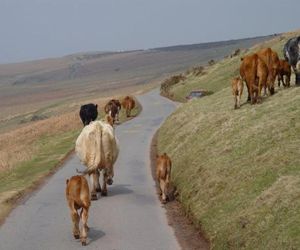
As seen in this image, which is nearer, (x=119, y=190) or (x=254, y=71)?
(x=119, y=190)

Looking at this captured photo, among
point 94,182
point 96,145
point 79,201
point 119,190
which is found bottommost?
point 119,190

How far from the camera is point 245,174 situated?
590 inches

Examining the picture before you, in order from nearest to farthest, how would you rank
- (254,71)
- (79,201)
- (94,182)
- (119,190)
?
(79,201), (94,182), (119,190), (254,71)

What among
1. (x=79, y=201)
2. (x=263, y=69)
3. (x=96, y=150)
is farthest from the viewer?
(x=263, y=69)

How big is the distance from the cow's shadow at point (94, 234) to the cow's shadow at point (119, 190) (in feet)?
14.3

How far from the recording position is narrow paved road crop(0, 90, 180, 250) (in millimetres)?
13617

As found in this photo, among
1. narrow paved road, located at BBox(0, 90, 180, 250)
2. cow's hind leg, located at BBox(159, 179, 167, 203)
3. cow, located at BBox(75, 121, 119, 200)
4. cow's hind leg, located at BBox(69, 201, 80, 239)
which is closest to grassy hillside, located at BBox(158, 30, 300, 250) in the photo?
cow's hind leg, located at BBox(159, 179, 167, 203)

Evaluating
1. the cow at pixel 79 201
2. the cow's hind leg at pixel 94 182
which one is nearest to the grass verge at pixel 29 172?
the cow's hind leg at pixel 94 182

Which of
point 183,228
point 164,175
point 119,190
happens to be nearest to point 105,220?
point 183,228

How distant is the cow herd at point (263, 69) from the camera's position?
22.0m

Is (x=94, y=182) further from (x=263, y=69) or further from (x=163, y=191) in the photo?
(x=263, y=69)

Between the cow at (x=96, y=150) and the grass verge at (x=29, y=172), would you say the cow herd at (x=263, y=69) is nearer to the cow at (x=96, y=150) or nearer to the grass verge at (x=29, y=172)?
the cow at (x=96, y=150)

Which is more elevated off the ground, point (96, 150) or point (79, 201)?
point (96, 150)

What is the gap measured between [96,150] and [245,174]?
497 cm
